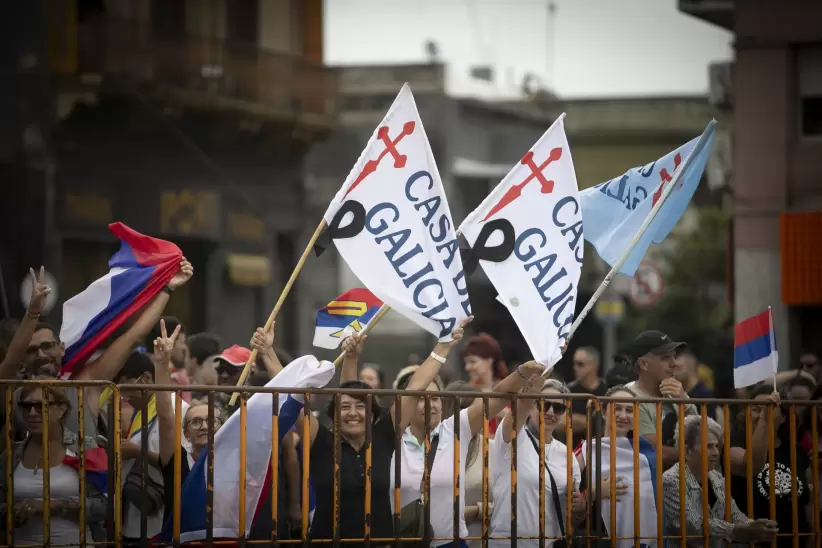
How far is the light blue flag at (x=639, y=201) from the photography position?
9.10 meters

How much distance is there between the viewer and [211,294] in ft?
80.9

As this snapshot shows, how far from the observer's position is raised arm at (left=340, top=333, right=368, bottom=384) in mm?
8086

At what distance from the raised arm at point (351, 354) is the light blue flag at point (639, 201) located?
1719 mm

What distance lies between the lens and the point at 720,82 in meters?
27.6

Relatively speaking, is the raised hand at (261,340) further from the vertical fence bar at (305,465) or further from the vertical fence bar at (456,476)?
the vertical fence bar at (456,476)

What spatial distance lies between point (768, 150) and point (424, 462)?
16.6 metres

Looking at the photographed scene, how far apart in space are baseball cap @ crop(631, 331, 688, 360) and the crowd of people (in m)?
0.01

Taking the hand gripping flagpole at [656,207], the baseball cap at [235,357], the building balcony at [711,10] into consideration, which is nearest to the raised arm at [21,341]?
the baseball cap at [235,357]

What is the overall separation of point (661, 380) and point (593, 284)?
31445mm

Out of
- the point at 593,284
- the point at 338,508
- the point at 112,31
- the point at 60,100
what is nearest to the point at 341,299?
the point at 338,508

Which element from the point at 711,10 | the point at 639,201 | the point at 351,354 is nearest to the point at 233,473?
the point at 351,354

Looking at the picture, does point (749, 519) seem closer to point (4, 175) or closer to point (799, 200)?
point (4, 175)

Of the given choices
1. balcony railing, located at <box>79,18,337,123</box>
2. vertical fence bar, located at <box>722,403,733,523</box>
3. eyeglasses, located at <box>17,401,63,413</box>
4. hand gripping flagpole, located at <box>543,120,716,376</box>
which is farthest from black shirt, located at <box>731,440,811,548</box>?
balcony railing, located at <box>79,18,337,123</box>

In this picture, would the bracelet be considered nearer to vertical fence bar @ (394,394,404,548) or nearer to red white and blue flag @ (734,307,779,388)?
vertical fence bar @ (394,394,404,548)
